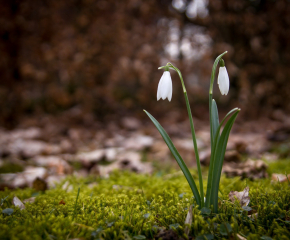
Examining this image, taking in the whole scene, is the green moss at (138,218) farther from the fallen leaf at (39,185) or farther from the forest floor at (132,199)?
the fallen leaf at (39,185)

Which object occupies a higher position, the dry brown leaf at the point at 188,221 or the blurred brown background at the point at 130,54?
the blurred brown background at the point at 130,54

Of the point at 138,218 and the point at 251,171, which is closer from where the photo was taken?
the point at 138,218

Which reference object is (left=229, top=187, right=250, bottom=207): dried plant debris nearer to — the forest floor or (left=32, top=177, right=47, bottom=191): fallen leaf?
the forest floor

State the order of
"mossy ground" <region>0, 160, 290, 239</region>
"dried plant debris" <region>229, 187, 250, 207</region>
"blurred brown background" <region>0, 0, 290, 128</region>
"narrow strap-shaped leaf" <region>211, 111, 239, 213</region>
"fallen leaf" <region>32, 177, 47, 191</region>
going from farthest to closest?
1. "blurred brown background" <region>0, 0, 290, 128</region>
2. "fallen leaf" <region>32, 177, 47, 191</region>
3. "dried plant debris" <region>229, 187, 250, 207</region>
4. "narrow strap-shaped leaf" <region>211, 111, 239, 213</region>
5. "mossy ground" <region>0, 160, 290, 239</region>

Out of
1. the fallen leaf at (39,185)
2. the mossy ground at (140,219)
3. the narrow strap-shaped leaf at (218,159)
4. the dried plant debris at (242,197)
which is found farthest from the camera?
the fallen leaf at (39,185)

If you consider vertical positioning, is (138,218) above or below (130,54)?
below

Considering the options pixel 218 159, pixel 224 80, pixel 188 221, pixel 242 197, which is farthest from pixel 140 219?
pixel 224 80

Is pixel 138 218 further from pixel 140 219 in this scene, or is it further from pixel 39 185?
pixel 39 185

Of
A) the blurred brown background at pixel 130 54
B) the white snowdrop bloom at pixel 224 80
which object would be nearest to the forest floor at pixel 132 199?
the white snowdrop bloom at pixel 224 80

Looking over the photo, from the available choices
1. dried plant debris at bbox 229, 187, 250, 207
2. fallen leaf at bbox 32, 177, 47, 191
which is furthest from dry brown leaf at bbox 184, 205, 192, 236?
fallen leaf at bbox 32, 177, 47, 191
